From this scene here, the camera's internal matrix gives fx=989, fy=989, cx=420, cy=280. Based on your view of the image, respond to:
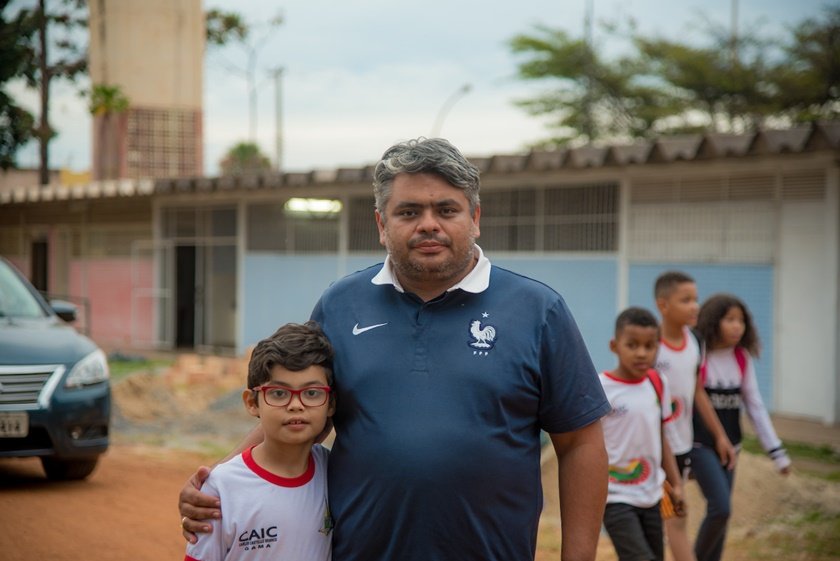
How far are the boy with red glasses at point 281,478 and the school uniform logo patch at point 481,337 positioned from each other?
17.1 inches

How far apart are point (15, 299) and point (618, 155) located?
24.7 feet

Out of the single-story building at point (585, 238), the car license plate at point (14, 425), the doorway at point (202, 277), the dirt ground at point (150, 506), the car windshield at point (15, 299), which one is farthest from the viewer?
the doorway at point (202, 277)

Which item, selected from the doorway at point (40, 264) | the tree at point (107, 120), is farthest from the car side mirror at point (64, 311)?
the tree at point (107, 120)

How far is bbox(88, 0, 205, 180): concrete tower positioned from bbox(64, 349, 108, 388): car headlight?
22.1 metres

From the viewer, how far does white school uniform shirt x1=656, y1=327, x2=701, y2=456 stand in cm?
518

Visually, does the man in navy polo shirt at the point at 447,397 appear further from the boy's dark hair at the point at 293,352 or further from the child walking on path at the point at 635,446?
the child walking on path at the point at 635,446

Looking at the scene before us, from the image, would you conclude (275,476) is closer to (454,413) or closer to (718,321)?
(454,413)

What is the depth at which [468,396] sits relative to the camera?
263 centimetres

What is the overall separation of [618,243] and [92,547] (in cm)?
927

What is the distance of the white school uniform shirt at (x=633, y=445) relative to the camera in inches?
181

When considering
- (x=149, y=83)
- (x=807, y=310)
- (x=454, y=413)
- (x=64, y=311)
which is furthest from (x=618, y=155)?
(x=149, y=83)

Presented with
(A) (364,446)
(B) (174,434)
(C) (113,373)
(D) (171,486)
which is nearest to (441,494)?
(A) (364,446)

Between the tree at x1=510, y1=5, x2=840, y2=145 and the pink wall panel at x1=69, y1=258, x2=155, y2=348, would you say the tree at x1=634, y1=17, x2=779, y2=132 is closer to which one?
the tree at x1=510, y1=5, x2=840, y2=145

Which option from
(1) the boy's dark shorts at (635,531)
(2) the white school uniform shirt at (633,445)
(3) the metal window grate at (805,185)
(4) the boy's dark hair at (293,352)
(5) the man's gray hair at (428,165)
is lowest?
(1) the boy's dark shorts at (635,531)
